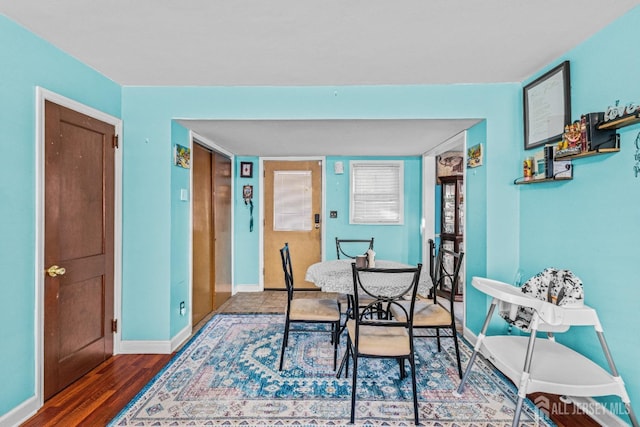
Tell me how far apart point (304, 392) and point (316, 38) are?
7.90 ft

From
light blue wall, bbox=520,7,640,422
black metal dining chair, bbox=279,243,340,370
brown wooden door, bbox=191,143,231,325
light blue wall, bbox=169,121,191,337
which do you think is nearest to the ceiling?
light blue wall, bbox=520,7,640,422

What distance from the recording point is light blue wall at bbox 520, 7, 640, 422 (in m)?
1.82

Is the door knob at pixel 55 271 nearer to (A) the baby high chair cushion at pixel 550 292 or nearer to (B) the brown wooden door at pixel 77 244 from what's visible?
(B) the brown wooden door at pixel 77 244

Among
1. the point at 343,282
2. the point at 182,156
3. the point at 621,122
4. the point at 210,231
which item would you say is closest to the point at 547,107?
the point at 621,122

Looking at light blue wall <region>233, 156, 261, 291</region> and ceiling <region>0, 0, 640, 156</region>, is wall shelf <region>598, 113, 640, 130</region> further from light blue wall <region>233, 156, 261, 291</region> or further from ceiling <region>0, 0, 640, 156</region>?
light blue wall <region>233, 156, 261, 291</region>

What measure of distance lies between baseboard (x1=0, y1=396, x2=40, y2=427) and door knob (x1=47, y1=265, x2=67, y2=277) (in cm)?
77

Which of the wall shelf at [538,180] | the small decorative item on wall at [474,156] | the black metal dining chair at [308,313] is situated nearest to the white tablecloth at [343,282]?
the black metal dining chair at [308,313]

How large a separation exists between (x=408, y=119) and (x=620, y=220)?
5.54 ft

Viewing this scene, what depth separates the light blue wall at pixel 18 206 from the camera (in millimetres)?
1901

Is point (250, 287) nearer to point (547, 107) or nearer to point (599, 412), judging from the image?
point (599, 412)

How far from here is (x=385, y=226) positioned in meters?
4.91

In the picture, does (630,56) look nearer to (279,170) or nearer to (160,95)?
(160,95)

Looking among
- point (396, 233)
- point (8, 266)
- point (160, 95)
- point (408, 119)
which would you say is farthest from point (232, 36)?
point (396, 233)

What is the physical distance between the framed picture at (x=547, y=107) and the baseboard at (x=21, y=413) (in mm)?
4005
